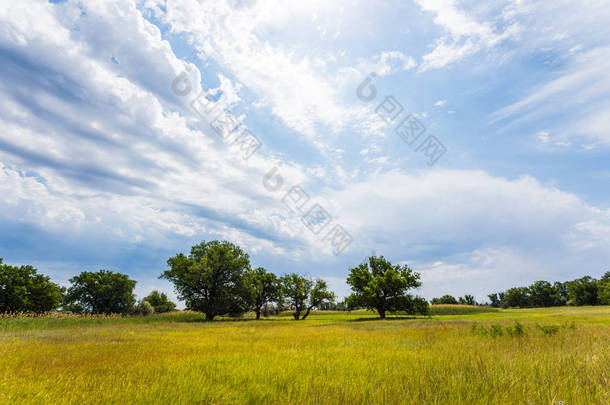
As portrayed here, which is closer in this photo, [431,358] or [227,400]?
[227,400]

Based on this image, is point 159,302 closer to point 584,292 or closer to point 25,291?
point 25,291

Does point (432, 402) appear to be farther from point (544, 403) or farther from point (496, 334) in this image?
point (496, 334)

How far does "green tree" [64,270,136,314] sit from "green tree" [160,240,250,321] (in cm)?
3889

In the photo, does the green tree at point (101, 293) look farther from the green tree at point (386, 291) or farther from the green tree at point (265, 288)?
the green tree at point (386, 291)

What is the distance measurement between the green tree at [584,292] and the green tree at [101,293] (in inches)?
6739

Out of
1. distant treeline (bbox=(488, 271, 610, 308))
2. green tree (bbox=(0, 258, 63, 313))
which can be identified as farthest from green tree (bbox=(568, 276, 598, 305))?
green tree (bbox=(0, 258, 63, 313))

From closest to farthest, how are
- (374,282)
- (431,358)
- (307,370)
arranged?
(307,370) → (431,358) → (374,282)

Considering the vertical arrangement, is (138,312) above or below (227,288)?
below

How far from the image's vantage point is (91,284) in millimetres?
69062

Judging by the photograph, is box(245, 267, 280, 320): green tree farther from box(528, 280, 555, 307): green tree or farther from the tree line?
box(528, 280, 555, 307): green tree

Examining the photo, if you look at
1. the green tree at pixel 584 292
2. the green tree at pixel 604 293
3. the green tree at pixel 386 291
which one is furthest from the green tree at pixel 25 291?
the green tree at pixel 584 292

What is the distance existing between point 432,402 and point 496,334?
1047cm

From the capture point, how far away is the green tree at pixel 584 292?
386ft

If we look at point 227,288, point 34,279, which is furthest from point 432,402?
point 34,279
